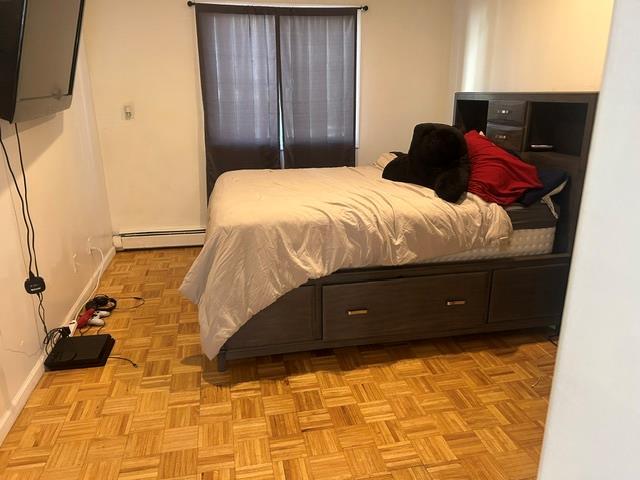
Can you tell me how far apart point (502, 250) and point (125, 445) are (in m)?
2.01

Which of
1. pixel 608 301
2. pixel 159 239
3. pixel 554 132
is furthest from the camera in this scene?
pixel 159 239

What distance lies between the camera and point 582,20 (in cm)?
268

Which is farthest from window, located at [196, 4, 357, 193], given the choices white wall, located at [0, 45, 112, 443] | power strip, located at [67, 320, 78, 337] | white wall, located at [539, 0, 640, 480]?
white wall, located at [539, 0, 640, 480]

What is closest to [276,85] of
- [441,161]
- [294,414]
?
[441,161]

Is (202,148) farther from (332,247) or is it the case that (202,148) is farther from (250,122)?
(332,247)

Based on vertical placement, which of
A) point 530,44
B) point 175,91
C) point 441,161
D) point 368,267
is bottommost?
point 368,267

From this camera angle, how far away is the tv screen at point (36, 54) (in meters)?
1.73

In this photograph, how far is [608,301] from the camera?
65cm

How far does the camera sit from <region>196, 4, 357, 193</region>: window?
382cm

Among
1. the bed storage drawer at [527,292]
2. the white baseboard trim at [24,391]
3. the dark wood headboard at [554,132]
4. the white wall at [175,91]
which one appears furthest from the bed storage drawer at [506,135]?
the white baseboard trim at [24,391]

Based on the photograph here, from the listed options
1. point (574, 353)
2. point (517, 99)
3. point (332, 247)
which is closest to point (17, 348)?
point (332, 247)

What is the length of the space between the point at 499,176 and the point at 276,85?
2161mm

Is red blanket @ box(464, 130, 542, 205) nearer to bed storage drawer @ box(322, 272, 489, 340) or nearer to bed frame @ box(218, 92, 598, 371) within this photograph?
bed frame @ box(218, 92, 598, 371)

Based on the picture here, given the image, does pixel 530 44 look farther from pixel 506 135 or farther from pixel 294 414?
pixel 294 414
